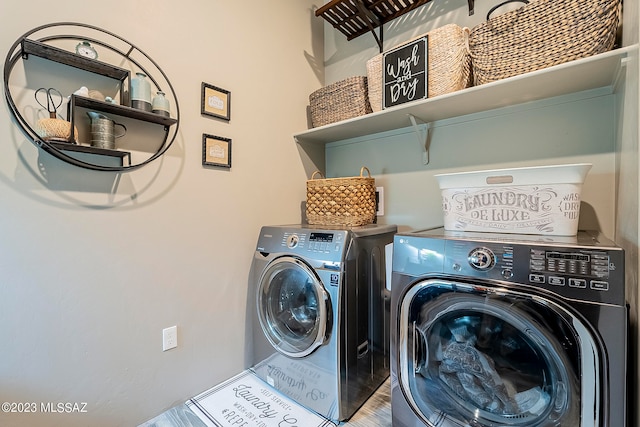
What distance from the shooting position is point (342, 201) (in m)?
1.66

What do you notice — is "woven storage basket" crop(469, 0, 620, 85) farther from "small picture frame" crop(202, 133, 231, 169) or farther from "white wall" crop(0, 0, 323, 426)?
"small picture frame" crop(202, 133, 231, 169)

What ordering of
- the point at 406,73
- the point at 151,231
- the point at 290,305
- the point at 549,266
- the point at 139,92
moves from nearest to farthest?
1. the point at 549,266
2. the point at 139,92
3. the point at 151,231
4. the point at 406,73
5. the point at 290,305

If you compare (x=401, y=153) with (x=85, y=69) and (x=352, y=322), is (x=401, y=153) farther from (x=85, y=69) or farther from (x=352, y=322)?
(x=85, y=69)

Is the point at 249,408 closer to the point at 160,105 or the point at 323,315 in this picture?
the point at 323,315

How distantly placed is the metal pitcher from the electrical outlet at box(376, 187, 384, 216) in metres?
1.53

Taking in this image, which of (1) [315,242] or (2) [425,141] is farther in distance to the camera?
(2) [425,141]

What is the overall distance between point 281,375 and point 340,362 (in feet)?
1.37

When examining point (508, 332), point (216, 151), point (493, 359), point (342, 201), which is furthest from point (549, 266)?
point (216, 151)

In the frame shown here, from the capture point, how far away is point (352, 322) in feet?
4.33

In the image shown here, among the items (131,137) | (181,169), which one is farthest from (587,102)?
(131,137)

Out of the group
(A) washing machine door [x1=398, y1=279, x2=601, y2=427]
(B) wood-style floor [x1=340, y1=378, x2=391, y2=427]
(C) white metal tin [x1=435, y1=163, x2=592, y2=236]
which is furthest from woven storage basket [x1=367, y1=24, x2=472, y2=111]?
(B) wood-style floor [x1=340, y1=378, x2=391, y2=427]

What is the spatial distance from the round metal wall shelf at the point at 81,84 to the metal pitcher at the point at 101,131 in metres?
0.04

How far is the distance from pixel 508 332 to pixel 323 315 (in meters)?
0.71

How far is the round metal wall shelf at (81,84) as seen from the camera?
1.00 m
